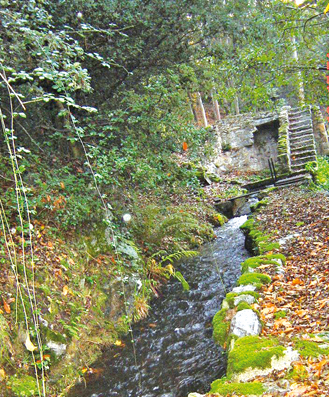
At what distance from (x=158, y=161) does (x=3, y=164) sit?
3.14 m

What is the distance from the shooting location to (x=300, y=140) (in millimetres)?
14109

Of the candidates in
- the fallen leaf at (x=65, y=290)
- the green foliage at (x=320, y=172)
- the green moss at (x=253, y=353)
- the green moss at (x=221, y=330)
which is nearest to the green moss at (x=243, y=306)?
the green moss at (x=221, y=330)

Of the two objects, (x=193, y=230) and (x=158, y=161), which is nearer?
(x=158, y=161)

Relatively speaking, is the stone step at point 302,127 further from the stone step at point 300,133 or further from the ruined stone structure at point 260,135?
the stone step at point 300,133

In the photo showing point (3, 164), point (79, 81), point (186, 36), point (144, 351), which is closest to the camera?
point (79, 81)

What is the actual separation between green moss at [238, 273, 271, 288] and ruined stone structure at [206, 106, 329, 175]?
1069 cm

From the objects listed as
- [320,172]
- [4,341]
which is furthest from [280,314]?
[320,172]

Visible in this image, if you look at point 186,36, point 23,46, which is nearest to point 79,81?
point 23,46

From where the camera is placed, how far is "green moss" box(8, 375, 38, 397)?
379 cm

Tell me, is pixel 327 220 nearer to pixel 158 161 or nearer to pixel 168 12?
pixel 158 161

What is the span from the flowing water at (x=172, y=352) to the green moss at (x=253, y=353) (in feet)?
2.43

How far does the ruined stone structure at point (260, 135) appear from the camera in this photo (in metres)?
15.3

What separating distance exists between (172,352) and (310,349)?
2.25 meters

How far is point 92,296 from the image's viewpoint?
18.5 feet
